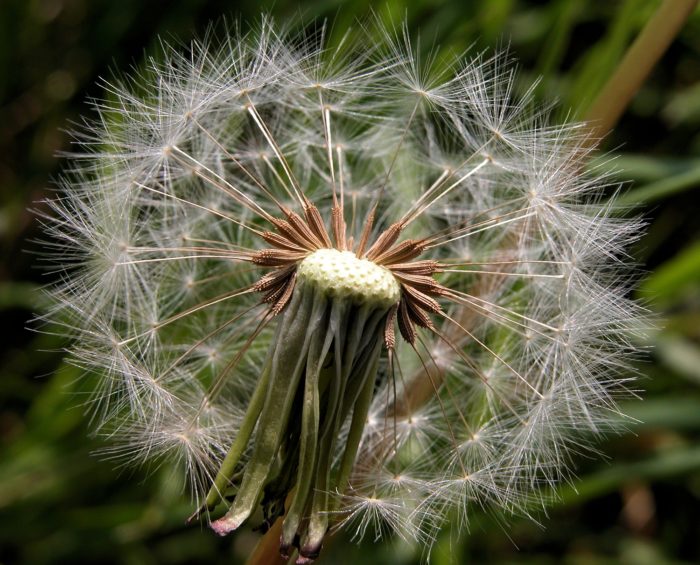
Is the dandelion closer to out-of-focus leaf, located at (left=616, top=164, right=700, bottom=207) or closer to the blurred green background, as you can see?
out-of-focus leaf, located at (left=616, top=164, right=700, bottom=207)

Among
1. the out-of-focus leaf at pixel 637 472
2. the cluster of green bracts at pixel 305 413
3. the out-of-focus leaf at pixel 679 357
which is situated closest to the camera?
the cluster of green bracts at pixel 305 413

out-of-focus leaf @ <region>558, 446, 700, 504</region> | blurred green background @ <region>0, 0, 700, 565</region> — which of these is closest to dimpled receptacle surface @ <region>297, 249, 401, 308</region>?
blurred green background @ <region>0, 0, 700, 565</region>

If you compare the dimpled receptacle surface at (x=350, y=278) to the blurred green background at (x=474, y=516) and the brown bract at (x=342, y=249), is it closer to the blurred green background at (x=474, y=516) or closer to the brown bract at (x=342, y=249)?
the brown bract at (x=342, y=249)

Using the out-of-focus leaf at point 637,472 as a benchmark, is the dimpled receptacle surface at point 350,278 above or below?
above

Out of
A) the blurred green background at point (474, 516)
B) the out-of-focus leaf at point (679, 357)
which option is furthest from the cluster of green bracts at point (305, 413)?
the out-of-focus leaf at point (679, 357)

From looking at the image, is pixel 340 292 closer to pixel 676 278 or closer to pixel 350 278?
pixel 350 278

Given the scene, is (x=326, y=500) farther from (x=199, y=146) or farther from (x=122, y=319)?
(x=199, y=146)
